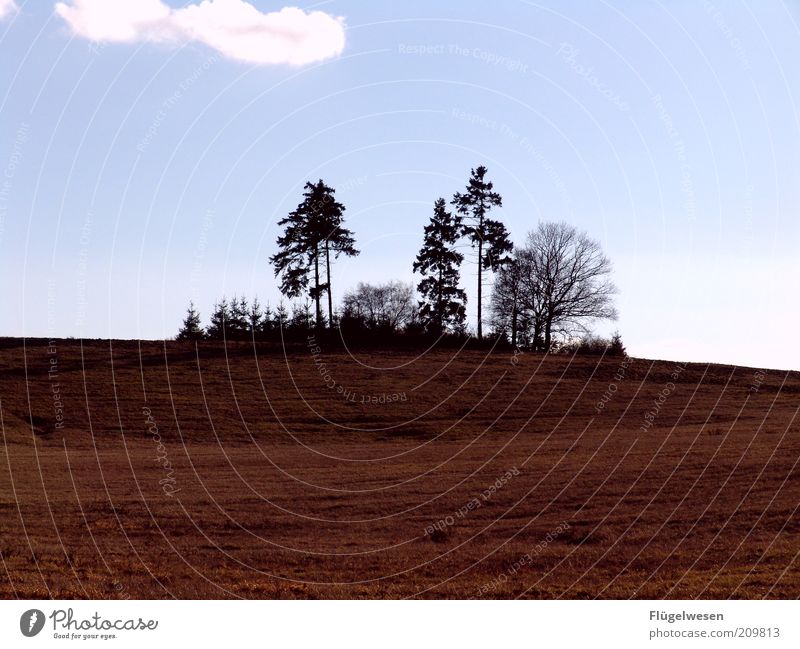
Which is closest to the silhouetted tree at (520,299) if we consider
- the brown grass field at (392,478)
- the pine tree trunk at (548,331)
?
the pine tree trunk at (548,331)

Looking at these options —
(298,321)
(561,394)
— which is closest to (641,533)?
(561,394)

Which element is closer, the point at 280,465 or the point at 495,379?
the point at 280,465

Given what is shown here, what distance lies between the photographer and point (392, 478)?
93.7 feet

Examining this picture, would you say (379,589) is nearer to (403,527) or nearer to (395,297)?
(403,527)

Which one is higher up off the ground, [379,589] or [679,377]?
[679,377]

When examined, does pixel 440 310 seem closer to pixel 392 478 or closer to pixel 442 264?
pixel 442 264

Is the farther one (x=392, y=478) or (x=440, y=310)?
(x=440, y=310)

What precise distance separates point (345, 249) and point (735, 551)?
55710mm

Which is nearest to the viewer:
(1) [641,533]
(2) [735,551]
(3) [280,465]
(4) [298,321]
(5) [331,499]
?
(2) [735,551]

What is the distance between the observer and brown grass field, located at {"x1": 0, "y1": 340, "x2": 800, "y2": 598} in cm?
1502

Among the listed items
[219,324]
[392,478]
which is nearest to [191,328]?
[219,324]

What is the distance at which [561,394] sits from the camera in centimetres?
5050

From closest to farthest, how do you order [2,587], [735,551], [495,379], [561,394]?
[2,587] → [735,551] → [561,394] → [495,379]

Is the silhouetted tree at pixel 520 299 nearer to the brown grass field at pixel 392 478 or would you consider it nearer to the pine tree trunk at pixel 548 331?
the pine tree trunk at pixel 548 331
